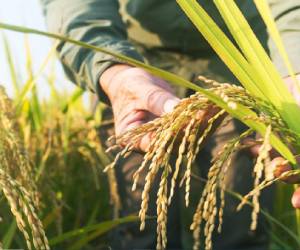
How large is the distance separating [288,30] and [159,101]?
551mm

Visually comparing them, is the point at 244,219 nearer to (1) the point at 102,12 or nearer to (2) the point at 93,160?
(2) the point at 93,160

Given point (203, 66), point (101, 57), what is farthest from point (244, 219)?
point (101, 57)

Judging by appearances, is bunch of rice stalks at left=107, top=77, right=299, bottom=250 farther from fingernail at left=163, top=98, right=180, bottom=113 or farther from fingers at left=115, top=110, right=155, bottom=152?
fingers at left=115, top=110, right=155, bottom=152

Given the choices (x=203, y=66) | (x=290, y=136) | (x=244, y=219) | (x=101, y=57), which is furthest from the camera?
(x=244, y=219)

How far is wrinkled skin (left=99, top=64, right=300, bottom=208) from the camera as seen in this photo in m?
1.65

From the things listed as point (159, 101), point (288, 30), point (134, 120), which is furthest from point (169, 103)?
point (288, 30)

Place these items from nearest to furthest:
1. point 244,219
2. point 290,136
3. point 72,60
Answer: point 290,136 → point 72,60 → point 244,219

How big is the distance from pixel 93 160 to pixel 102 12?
73 centimetres

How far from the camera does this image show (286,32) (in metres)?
1.94

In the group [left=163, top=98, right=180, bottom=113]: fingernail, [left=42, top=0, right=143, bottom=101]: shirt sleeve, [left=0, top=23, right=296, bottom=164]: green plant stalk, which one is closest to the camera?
[left=0, top=23, right=296, bottom=164]: green plant stalk

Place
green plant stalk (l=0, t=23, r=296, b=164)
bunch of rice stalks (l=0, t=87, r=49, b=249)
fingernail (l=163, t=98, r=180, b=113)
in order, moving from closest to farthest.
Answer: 1. bunch of rice stalks (l=0, t=87, r=49, b=249)
2. green plant stalk (l=0, t=23, r=296, b=164)
3. fingernail (l=163, t=98, r=180, b=113)

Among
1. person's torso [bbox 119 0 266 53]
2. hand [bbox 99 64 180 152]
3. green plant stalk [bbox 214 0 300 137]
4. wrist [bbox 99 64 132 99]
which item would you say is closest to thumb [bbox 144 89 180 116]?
hand [bbox 99 64 180 152]

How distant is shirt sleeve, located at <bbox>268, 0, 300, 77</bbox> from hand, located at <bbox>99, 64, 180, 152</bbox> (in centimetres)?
35

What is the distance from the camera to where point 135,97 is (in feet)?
5.88
